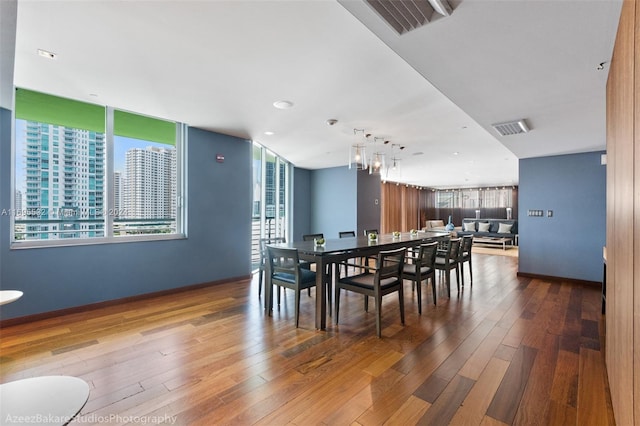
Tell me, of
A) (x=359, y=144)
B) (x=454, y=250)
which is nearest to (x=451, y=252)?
(x=454, y=250)

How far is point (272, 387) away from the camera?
192 centimetres

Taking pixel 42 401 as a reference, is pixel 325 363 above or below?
below

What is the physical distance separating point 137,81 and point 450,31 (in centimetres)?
283

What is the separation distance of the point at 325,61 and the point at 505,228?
10.5 meters

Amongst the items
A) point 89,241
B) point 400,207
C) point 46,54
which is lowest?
point 89,241

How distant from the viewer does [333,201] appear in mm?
7465

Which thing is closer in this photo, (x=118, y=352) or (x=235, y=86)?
(x=118, y=352)

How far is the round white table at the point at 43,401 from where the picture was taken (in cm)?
95

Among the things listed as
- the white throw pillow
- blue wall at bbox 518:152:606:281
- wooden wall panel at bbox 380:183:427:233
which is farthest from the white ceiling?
the white throw pillow

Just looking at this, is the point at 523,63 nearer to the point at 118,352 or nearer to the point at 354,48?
the point at 354,48

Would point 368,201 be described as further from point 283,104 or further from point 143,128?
point 143,128

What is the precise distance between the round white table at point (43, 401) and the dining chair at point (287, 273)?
2.00 meters

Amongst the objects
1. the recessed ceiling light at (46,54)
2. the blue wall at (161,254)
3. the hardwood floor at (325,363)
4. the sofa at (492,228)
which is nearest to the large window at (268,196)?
the blue wall at (161,254)

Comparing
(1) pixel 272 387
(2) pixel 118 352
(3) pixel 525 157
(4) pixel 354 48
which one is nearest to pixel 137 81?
(4) pixel 354 48
